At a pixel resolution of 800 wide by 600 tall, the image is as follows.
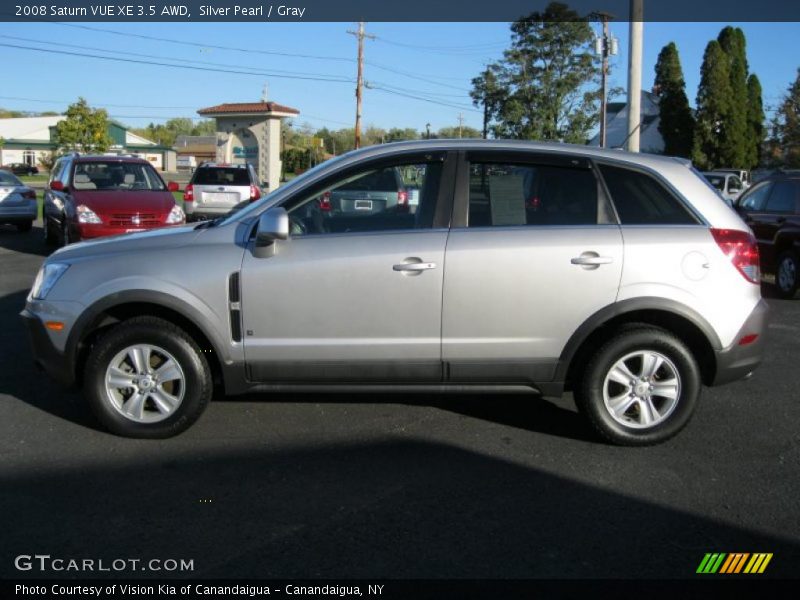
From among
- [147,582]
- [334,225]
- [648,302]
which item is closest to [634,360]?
[648,302]

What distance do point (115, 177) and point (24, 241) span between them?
454 centimetres

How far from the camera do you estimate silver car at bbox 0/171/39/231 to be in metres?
17.4

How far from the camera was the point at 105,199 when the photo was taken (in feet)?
40.7

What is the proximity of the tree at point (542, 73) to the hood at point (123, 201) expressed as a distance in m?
26.4

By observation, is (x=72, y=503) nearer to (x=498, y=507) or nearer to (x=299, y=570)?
(x=299, y=570)

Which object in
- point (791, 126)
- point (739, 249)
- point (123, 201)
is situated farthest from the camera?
point (791, 126)

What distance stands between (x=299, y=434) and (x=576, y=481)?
1765 mm

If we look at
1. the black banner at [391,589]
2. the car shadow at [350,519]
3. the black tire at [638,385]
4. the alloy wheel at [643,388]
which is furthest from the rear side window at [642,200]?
the black banner at [391,589]

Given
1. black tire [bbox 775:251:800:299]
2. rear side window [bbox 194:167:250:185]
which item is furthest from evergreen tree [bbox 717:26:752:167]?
black tire [bbox 775:251:800:299]

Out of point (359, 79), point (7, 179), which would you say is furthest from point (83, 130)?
point (7, 179)

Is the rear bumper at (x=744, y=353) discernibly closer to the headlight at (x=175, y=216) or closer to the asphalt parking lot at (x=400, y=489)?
the asphalt parking lot at (x=400, y=489)

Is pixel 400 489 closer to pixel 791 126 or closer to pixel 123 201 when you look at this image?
pixel 123 201

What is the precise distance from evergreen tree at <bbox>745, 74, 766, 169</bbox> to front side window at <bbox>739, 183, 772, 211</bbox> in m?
30.7

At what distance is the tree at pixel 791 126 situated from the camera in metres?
36.6
